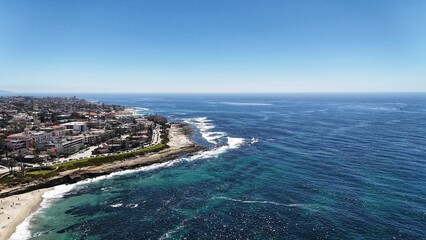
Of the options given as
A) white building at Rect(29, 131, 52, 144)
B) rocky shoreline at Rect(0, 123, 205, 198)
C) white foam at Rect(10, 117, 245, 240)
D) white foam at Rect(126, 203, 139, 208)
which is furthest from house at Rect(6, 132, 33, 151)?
white foam at Rect(126, 203, 139, 208)

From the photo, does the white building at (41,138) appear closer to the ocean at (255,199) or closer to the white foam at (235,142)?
the ocean at (255,199)

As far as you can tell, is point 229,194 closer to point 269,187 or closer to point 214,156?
point 269,187

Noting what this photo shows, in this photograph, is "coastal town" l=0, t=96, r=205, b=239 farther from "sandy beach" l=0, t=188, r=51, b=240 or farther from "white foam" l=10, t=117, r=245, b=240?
"white foam" l=10, t=117, r=245, b=240

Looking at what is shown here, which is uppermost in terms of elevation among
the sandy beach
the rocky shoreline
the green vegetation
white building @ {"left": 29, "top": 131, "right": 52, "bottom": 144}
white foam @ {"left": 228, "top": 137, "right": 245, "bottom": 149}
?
white building @ {"left": 29, "top": 131, "right": 52, "bottom": 144}

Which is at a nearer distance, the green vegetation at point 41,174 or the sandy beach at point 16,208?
the sandy beach at point 16,208

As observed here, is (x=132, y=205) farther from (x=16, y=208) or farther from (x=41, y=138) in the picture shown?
(x=41, y=138)

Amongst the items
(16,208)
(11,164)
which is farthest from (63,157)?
(16,208)

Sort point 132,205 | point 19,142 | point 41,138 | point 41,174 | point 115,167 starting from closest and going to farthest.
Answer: point 132,205, point 41,174, point 115,167, point 19,142, point 41,138

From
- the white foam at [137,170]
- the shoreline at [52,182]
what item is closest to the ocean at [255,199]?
the white foam at [137,170]
